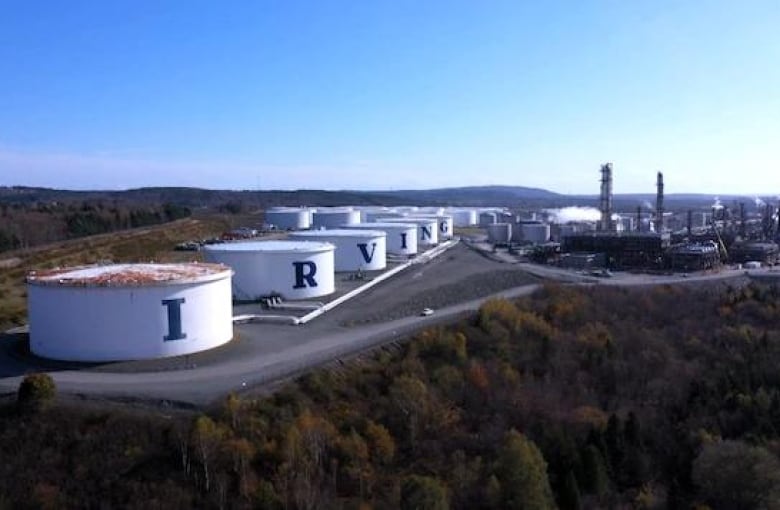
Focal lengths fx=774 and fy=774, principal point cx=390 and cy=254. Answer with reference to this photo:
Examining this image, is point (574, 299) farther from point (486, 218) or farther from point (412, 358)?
point (486, 218)

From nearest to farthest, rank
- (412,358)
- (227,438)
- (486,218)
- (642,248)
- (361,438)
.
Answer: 1. (227,438)
2. (361,438)
3. (412,358)
4. (642,248)
5. (486,218)

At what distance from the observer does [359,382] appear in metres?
20.5

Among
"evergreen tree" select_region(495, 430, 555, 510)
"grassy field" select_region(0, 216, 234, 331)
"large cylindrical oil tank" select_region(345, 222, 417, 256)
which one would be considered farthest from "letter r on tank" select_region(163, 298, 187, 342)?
"large cylindrical oil tank" select_region(345, 222, 417, 256)

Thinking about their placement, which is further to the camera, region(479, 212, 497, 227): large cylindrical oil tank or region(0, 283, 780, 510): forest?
region(479, 212, 497, 227): large cylindrical oil tank

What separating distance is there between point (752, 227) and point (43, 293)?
70.9 m

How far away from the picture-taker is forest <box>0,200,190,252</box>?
59.3 m

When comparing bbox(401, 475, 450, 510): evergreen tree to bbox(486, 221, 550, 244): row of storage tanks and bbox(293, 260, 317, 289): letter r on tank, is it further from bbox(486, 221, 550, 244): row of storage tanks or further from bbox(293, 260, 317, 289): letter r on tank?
bbox(486, 221, 550, 244): row of storage tanks

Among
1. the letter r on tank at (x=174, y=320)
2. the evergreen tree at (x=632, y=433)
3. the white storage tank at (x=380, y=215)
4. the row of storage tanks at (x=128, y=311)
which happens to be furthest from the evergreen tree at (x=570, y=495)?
the white storage tank at (x=380, y=215)

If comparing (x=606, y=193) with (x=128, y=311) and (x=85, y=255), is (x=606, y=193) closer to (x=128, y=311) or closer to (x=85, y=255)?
(x=85, y=255)

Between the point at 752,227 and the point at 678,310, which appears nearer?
the point at 678,310

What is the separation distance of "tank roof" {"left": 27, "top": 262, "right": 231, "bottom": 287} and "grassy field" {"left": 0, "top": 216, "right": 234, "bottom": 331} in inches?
177

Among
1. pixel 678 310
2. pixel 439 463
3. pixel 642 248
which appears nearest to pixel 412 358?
pixel 439 463

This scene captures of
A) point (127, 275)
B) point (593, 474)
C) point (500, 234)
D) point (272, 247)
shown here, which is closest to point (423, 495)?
point (593, 474)

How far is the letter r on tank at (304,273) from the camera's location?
30875mm
